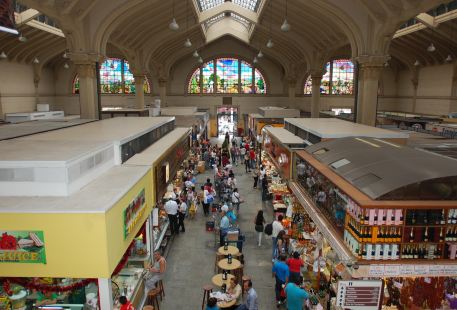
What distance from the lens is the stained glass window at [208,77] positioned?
32875 mm

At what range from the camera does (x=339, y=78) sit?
105 feet

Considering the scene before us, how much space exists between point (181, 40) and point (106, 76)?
28.8ft

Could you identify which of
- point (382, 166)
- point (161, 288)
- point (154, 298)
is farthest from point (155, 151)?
point (382, 166)

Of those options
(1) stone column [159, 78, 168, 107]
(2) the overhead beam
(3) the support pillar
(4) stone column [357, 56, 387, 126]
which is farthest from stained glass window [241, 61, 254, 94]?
(3) the support pillar

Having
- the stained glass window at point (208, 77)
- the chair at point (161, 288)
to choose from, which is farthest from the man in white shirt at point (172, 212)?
the stained glass window at point (208, 77)

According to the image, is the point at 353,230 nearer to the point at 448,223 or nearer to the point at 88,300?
the point at 448,223

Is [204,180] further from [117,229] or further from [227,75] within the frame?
[227,75]

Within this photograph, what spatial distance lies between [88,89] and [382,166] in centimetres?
1099

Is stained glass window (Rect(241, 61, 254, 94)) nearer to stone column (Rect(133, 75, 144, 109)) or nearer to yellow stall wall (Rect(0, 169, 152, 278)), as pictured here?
stone column (Rect(133, 75, 144, 109))

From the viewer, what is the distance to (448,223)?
5.36 m

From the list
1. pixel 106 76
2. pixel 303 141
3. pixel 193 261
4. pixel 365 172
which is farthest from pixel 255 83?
pixel 365 172

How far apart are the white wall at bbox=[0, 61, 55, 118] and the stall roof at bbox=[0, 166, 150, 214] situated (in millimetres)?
19504

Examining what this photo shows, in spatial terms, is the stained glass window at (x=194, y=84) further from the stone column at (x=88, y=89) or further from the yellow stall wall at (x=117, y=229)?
the yellow stall wall at (x=117, y=229)

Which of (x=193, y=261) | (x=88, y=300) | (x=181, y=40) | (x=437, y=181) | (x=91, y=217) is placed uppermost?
(x=181, y=40)
